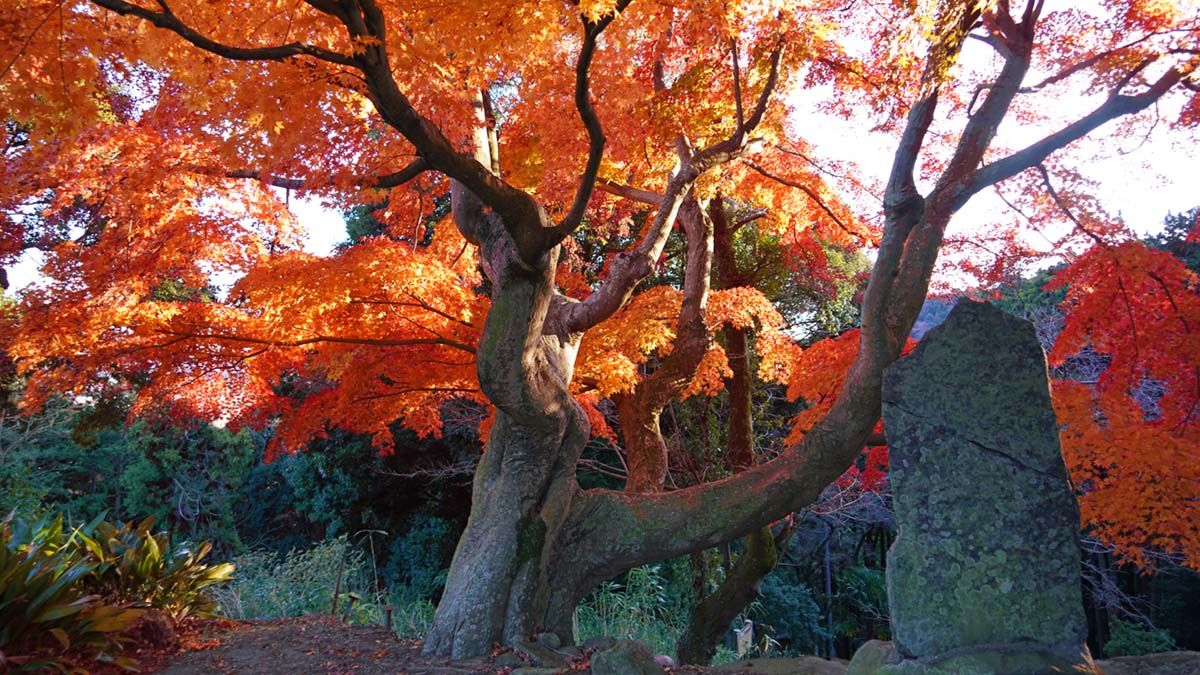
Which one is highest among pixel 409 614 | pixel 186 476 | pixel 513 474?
pixel 186 476

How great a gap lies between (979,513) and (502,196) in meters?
3.13

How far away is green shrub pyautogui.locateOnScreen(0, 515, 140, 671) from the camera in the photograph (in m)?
4.02

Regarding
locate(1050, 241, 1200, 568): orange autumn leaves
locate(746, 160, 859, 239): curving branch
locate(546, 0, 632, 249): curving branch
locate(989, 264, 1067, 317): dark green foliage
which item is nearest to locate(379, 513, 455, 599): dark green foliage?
locate(746, 160, 859, 239): curving branch

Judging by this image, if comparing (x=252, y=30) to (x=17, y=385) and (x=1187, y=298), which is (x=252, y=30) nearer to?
(x=1187, y=298)

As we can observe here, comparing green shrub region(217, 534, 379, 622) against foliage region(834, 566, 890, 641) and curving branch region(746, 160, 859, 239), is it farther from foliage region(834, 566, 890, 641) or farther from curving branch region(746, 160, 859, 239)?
foliage region(834, 566, 890, 641)

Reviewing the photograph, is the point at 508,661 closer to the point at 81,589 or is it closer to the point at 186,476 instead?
the point at 81,589

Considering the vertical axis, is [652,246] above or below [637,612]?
above

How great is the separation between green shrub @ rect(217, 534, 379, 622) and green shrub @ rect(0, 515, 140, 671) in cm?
315

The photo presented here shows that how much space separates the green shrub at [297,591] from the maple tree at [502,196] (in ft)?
7.95

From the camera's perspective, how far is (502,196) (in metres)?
4.47

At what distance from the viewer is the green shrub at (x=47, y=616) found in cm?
402

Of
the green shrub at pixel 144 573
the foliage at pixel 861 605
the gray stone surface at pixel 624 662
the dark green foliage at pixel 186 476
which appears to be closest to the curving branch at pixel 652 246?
the gray stone surface at pixel 624 662

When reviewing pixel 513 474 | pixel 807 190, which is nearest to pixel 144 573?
pixel 513 474

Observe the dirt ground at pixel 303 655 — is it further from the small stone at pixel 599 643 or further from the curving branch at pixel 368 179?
the curving branch at pixel 368 179
